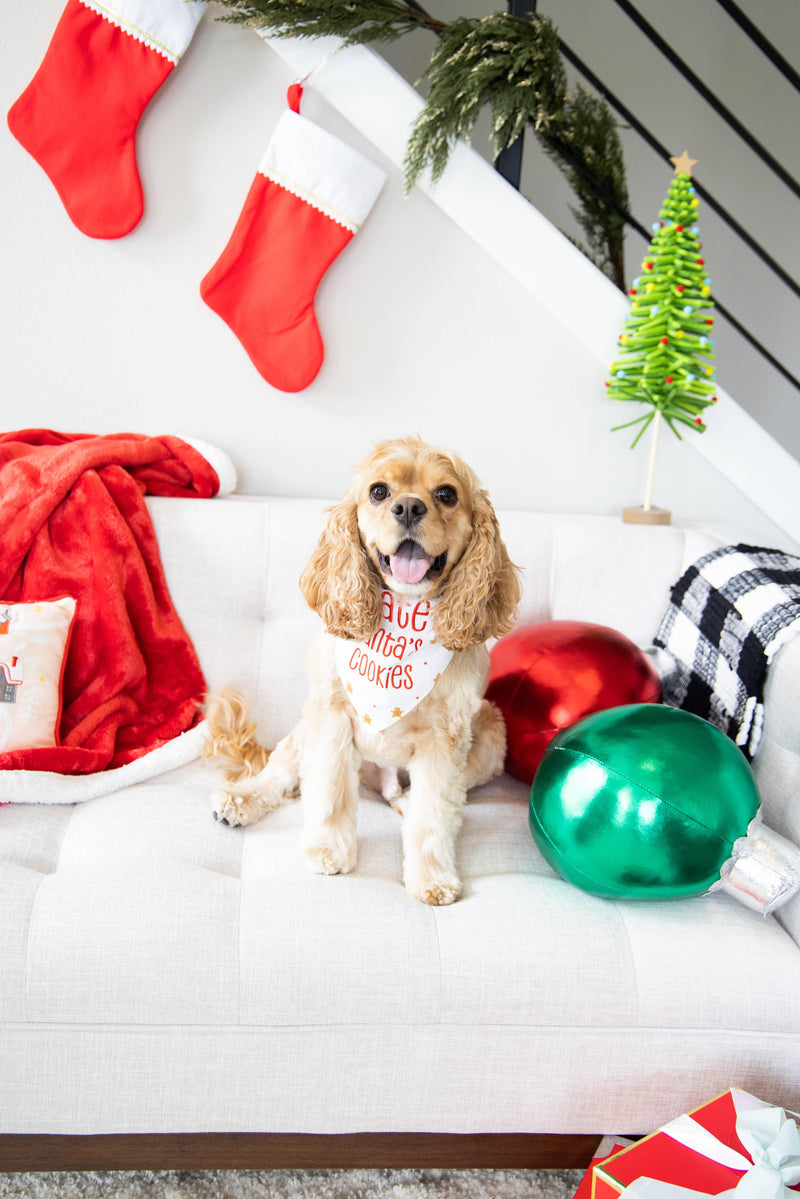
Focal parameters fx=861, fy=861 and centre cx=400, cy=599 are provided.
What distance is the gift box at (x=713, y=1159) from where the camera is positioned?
1179 millimetres

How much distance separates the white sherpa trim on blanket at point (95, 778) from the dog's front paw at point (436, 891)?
0.67 m

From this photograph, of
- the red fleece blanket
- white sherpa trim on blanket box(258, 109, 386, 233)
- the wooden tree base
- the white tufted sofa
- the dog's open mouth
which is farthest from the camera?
the wooden tree base

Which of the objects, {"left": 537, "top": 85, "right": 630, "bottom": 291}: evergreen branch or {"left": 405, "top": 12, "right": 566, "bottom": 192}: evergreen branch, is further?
{"left": 537, "top": 85, "right": 630, "bottom": 291}: evergreen branch

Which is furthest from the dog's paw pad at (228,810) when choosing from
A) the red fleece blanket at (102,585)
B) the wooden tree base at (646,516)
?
the wooden tree base at (646,516)

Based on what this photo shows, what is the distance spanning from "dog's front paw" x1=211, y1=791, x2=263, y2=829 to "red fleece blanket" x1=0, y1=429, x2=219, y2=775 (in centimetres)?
30

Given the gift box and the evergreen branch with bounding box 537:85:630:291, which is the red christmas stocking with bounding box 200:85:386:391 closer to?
the evergreen branch with bounding box 537:85:630:291

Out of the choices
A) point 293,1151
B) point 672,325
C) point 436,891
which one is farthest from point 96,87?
point 293,1151

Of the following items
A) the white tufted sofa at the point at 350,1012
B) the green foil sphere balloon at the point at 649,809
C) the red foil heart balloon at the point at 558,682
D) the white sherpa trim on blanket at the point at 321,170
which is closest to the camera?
the white tufted sofa at the point at 350,1012

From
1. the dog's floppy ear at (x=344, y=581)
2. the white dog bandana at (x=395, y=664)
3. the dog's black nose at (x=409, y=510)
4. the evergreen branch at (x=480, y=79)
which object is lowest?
the white dog bandana at (x=395, y=664)

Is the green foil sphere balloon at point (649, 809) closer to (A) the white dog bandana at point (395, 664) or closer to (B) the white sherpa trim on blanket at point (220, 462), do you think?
(A) the white dog bandana at point (395, 664)

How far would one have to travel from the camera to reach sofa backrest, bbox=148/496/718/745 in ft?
7.20

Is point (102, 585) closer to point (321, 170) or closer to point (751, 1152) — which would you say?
point (321, 170)

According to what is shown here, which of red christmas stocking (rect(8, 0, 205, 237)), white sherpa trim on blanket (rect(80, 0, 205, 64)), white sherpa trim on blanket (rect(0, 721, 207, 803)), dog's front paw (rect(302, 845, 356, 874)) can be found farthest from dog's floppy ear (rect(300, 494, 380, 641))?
white sherpa trim on blanket (rect(80, 0, 205, 64))

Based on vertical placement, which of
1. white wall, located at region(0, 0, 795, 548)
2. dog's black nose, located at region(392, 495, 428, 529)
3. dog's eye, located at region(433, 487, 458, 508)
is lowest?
dog's black nose, located at region(392, 495, 428, 529)
